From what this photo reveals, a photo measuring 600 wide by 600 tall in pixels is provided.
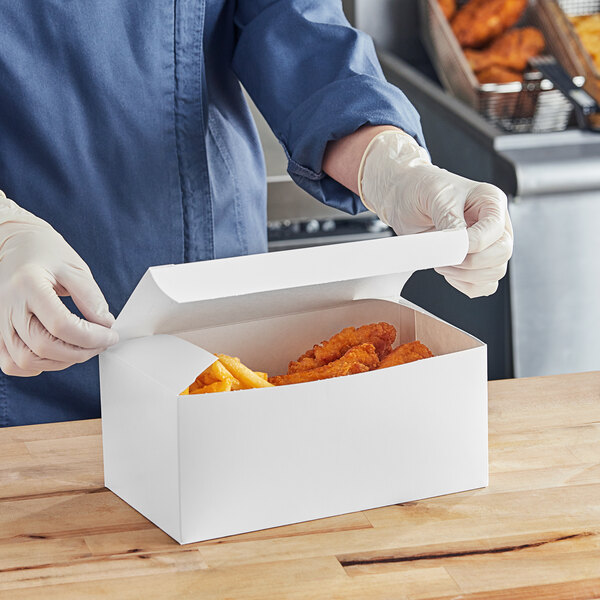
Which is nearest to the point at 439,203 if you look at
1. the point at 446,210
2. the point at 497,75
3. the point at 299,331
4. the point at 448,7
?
the point at 446,210

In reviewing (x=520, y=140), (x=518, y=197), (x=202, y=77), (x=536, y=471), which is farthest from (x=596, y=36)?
(x=536, y=471)

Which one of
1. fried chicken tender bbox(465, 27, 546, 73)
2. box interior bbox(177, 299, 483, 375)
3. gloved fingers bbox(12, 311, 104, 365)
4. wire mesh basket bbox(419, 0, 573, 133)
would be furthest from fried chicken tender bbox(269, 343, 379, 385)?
fried chicken tender bbox(465, 27, 546, 73)

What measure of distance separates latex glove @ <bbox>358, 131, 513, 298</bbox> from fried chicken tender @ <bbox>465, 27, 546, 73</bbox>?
1.29 metres

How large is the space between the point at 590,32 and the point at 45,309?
2.00 metres

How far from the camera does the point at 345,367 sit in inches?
39.6

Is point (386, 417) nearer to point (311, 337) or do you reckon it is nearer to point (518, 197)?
point (311, 337)

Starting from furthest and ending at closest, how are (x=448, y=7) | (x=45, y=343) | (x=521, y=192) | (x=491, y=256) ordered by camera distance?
(x=448, y=7) → (x=521, y=192) → (x=491, y=256) → (x=45, y=343)

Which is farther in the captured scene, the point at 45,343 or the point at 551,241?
the point at 551,241

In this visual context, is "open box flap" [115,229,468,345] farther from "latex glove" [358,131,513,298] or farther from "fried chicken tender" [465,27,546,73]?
"fried chicken tender" [465,27,546,73]

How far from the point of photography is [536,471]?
3.55 ft

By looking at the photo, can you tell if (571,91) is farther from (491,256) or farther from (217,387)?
(217,387)

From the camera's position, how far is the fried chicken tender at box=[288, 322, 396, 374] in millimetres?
1077

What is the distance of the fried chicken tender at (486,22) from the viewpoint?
2.64m

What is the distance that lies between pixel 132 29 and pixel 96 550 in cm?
83
